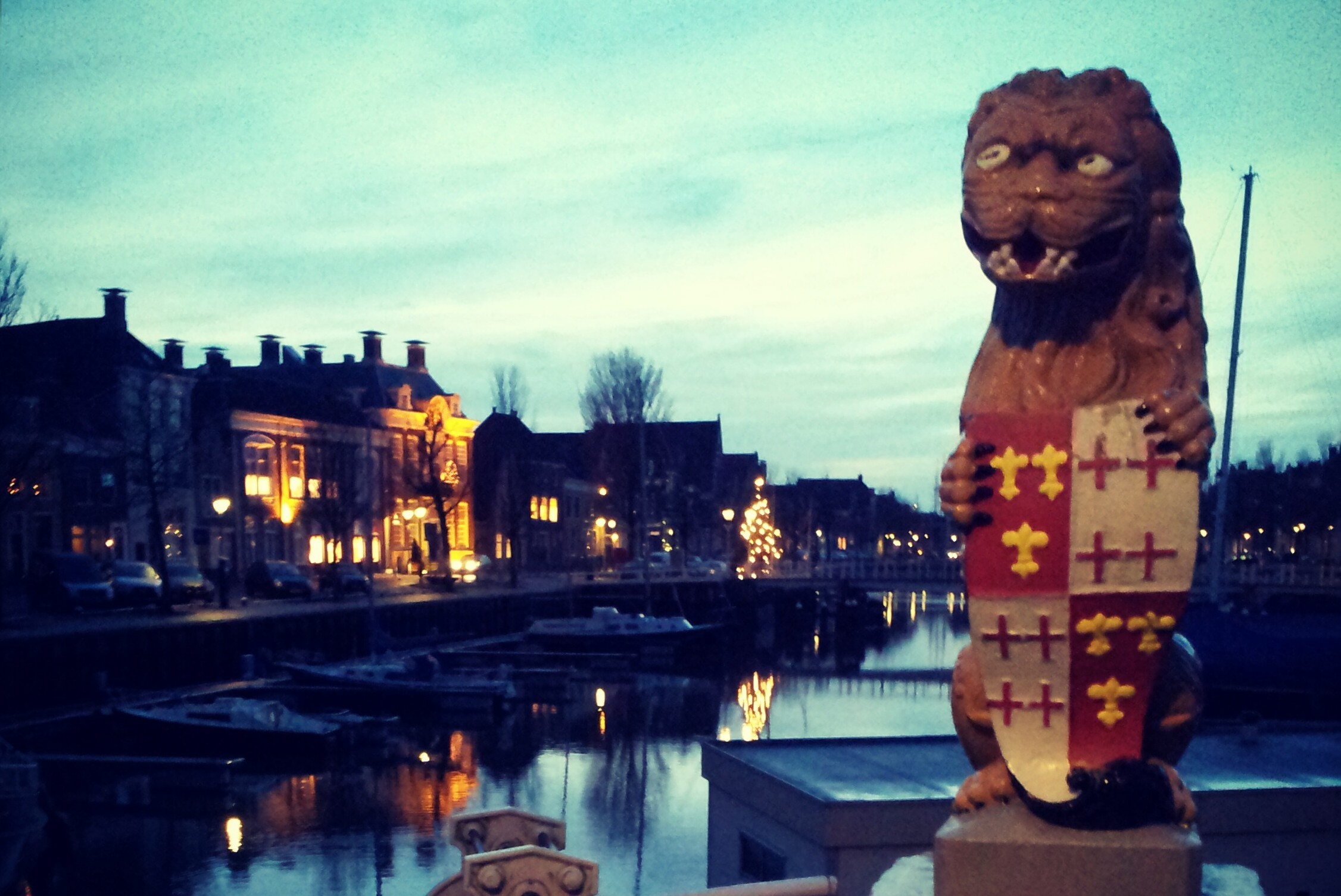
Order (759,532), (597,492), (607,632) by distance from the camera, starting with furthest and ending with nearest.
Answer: (759,532), (597,492), (607,632)

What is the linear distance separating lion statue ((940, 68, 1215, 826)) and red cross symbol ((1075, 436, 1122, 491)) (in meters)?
0.14

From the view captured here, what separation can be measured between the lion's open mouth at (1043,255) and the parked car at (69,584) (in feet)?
126

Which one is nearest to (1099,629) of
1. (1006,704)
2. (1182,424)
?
(1006,704)

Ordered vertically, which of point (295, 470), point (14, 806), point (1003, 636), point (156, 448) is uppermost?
point (156, 448)

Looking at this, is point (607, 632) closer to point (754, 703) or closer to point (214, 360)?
point (754, 703)

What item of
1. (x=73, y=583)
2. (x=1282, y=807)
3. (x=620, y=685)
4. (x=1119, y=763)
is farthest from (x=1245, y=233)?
(x=1119, y=763)

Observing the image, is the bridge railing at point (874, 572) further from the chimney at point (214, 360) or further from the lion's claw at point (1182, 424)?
the lion's claw at point (1182, 424)

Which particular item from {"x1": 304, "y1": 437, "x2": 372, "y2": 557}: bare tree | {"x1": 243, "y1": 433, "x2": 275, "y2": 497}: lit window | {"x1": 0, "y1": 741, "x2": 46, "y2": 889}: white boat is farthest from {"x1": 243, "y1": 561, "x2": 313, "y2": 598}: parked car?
{"x1": 0, "y1": 741, "x2": 46, "y2": 889}: white boat

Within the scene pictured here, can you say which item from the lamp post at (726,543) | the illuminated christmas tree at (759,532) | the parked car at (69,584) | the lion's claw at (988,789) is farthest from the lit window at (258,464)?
the lion's claw at (988,789)

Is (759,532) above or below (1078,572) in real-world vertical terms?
below

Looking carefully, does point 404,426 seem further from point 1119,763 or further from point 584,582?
point 1119,763

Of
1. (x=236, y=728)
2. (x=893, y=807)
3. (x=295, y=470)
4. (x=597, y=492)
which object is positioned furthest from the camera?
(x=597, y=492)

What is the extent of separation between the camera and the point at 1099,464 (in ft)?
13.9

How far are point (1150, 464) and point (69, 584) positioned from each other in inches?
1537
